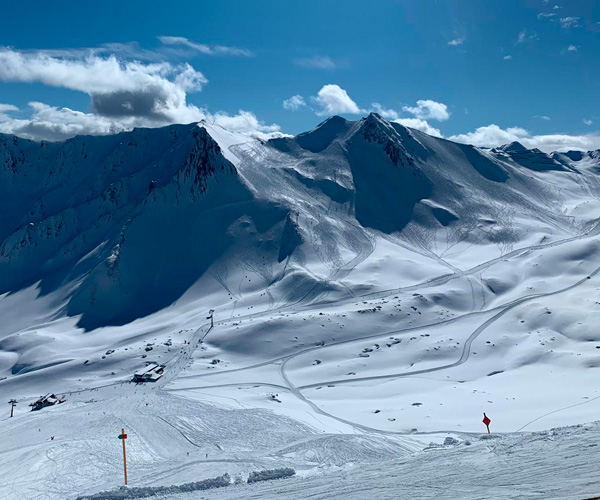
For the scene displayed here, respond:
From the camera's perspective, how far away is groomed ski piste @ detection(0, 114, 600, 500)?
27.4 metres

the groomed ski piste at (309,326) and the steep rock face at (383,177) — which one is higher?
the steep rock face at (383,177)

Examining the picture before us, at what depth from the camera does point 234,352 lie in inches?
3169

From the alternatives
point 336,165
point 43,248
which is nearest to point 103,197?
point 43,248

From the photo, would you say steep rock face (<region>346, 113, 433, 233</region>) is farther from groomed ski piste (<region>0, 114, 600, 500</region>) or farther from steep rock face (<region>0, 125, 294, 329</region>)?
steep rock face (<region>0, 125, 294, 329</region>)

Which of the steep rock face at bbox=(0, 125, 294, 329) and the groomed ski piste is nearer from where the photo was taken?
the groomed ski piste

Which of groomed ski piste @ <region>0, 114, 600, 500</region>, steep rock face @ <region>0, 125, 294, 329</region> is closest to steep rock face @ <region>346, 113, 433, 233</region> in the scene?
groomed ski piste @ <region>0, 114, 600, 500</region>

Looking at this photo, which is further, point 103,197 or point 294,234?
point 103,197

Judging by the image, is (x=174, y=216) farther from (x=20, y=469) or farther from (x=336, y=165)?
(x=20, y=469)

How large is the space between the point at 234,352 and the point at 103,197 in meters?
118

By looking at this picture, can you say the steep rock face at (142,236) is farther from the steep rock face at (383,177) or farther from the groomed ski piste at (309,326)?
the steep rock face at (383,177)

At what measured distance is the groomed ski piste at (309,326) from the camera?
2739cm

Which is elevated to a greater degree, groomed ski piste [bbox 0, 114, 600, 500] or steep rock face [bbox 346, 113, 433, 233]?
steep rock face [bbox 346, 113, 433, 233]

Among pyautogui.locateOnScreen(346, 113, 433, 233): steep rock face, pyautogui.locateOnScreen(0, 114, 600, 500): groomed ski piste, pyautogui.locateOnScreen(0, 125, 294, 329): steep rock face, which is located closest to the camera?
pyautogui.locateOnScreen(0, 114, 600, 500): groomed ski piste

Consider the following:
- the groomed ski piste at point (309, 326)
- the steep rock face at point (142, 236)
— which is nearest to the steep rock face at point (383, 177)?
the groomed ski piste at point (309, 326)
